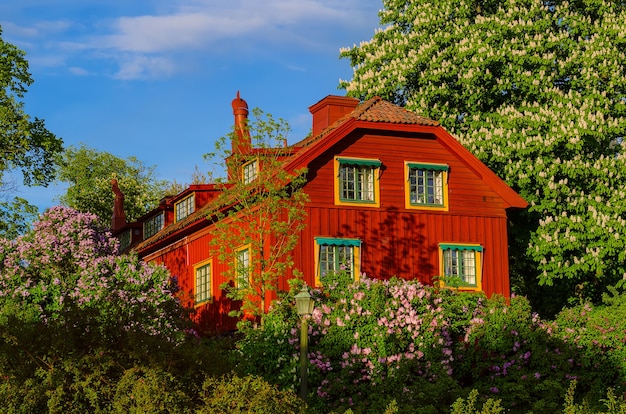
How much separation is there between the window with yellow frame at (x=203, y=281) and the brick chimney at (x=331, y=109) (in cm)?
641

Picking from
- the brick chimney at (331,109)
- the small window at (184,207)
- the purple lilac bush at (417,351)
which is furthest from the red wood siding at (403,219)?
the small window at (184,207)

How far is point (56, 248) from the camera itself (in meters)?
32.3

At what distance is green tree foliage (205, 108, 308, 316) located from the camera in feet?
95.9

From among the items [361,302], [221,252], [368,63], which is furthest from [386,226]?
[368,63]

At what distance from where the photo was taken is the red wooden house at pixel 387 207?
104ft

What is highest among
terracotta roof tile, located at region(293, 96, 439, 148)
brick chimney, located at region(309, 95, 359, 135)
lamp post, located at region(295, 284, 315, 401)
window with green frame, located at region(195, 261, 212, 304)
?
brick chimney, located at region(309, 95, 359, 135)

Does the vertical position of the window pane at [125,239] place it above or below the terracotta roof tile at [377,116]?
below

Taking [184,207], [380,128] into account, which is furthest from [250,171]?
[184,207]

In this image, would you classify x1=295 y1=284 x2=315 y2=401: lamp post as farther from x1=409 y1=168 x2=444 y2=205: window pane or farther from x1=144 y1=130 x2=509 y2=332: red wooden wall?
x1=409 y1=168 x2=444 y2=205: window pane

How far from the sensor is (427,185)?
34.0 meters

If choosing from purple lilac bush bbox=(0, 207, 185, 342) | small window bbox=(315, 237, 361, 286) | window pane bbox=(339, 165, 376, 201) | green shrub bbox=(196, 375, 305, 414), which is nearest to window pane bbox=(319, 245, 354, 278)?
small window bbox=(315, 237, 361, 286)

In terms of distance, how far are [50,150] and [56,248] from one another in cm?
793

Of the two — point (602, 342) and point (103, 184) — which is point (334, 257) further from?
point (103, 184)

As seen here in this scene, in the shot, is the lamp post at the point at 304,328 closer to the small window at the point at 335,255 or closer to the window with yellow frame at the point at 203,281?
the small window at the point at 335,255
